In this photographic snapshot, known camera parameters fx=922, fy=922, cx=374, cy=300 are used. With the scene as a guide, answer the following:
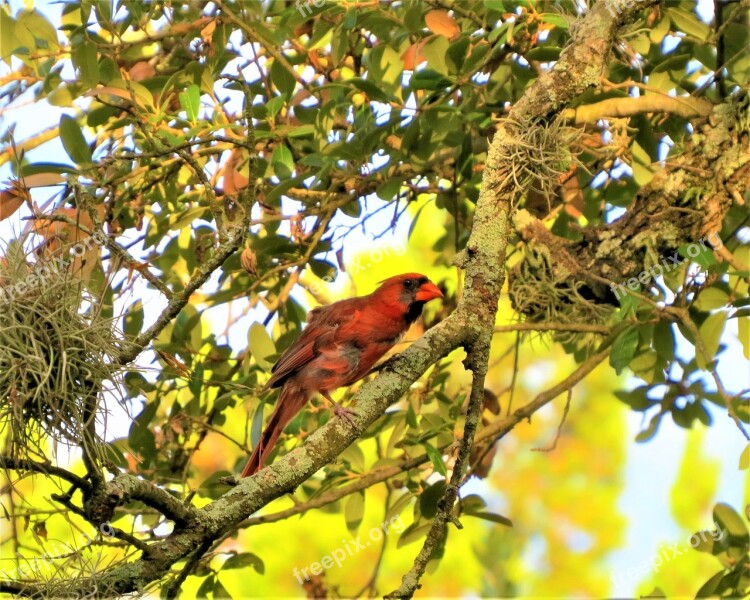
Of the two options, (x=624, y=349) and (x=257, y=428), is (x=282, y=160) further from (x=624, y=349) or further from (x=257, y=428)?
(x=624, y=349)

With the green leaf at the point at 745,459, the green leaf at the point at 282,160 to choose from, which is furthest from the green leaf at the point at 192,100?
the green leaf at the point at 745,459

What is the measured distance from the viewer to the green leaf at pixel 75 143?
3074 millimetres

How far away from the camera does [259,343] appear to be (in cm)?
324

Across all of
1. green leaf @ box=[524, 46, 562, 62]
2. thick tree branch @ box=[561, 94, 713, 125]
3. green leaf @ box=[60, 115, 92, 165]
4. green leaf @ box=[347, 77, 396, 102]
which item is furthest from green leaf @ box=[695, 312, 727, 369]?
green leaf @ box=[60, 115, 92, 165]

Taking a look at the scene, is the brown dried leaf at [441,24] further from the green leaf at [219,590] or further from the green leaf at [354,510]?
the green leaf at [219,590]

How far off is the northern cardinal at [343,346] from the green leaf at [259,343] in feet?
0.17

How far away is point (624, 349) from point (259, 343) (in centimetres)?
127

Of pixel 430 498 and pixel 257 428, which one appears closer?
pixel 257 428

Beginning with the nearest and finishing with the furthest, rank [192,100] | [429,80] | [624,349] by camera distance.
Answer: [192,100], [429,80], [624,349]

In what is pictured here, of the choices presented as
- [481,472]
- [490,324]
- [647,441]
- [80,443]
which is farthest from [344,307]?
[80,443]

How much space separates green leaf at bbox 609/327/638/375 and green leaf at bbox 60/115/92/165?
1916mm

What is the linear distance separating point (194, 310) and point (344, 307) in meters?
0.55

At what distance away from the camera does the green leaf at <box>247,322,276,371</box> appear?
3240 millimetres

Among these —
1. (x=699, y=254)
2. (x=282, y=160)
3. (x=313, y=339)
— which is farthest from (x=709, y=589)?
(x=282, y=160)
